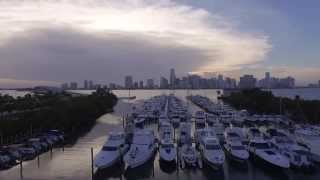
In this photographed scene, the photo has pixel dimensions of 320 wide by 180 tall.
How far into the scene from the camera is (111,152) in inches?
1184

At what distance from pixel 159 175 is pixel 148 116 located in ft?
118

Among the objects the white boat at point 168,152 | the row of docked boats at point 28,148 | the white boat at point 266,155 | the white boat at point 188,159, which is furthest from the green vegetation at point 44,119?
the white boat at point 266,155

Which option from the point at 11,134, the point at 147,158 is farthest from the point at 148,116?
the point at 147,158

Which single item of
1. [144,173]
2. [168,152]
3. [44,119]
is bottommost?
[144,173]

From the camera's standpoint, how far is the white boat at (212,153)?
2869 cm

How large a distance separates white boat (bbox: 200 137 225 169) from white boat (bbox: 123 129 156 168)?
3.55 meters

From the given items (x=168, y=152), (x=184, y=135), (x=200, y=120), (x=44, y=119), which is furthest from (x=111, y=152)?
(x=200, y=120)

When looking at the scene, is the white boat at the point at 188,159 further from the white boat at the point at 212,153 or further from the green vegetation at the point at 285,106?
the green vegetation at the point at 285,106

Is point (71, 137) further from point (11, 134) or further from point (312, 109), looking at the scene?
point (312, 109)

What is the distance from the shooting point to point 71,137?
46.6m

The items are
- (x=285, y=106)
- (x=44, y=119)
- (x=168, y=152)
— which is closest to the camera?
(x=168, y=152)

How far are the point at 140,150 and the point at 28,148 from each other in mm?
9062

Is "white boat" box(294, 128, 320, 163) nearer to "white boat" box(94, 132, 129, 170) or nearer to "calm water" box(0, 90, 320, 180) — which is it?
"calm water" box(0, 90, 320, 180)

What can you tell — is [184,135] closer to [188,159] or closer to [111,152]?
[188,159]
